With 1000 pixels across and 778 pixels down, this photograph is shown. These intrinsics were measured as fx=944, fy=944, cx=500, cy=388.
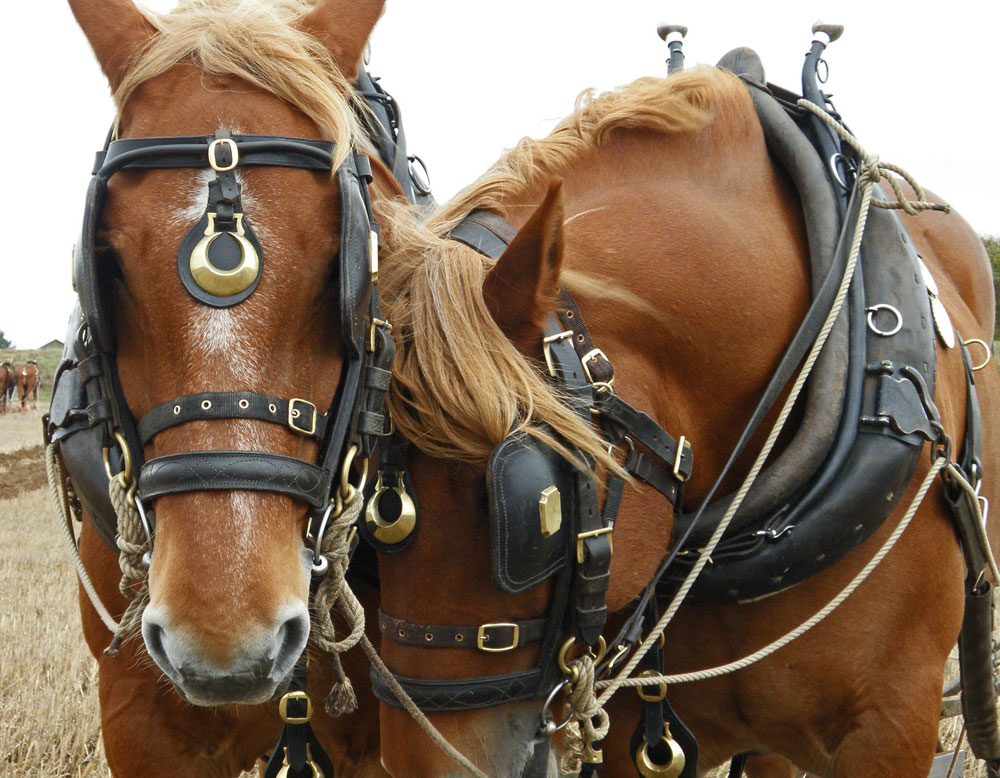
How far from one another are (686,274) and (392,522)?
83 cm

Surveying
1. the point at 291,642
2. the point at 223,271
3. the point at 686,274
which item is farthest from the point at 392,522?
the point at 686,274

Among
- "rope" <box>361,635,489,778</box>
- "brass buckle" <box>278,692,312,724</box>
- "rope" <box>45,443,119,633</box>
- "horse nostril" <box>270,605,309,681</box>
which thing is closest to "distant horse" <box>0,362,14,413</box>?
"rope" <box>45,443,119,633</box>

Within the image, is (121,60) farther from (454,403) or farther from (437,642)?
(437,642)

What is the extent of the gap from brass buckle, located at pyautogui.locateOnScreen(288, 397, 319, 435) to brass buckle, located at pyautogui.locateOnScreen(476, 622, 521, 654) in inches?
20.1

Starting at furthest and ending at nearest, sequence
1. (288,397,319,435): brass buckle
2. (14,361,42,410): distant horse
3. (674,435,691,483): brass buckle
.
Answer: (14,361,42,410): distant horse < (674,435,691,483): brass buckle < (288,397,319,435): brass buckle

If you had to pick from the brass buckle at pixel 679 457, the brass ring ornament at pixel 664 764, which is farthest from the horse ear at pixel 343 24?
the brass ring ornament at pixel 664 764

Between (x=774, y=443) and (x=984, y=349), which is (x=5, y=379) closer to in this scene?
(x=984, y=349)

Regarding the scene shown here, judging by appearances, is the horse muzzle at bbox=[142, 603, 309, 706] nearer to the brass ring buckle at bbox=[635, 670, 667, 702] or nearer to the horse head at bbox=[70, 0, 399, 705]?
the horse head at bbox=[70, 0, 399, 705]

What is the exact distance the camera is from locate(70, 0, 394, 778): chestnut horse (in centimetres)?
137

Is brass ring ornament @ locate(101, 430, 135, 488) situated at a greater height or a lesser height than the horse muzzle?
greater

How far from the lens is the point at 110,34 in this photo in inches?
66.9

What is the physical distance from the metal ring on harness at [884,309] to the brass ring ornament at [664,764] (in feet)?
3.34

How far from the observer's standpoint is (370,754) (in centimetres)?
232

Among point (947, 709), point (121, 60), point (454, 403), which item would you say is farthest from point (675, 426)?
point (947, 709)
